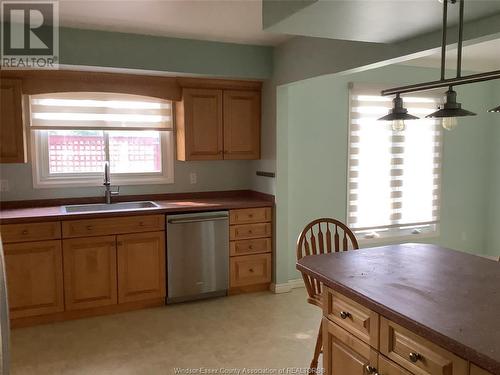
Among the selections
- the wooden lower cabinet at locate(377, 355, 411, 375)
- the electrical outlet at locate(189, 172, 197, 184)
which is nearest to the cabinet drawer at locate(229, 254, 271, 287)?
the electrical outlet at locate(189, 172, 197, 184)

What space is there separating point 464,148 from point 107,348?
453cm

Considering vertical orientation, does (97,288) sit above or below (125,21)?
below

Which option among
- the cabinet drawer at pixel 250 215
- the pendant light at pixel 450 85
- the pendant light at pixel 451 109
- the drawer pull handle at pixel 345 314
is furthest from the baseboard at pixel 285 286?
the pendant light at pixel 451 109

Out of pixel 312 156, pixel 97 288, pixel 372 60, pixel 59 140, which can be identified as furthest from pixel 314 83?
pixel 97 288

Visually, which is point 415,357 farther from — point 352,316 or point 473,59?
point 473,59

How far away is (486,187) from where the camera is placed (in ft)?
17.6

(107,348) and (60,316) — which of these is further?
(60,316)

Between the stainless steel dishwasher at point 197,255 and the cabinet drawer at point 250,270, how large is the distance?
0.09 meters

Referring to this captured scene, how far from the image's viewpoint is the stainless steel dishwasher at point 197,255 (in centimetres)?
380

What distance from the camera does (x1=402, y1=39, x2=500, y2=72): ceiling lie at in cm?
399

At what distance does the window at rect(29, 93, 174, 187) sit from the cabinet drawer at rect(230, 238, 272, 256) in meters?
1.00

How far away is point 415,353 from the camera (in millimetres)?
1526

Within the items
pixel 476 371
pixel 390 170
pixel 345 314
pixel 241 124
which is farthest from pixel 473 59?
pixel 476 371

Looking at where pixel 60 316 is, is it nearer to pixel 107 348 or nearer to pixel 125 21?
pixel 107 348
